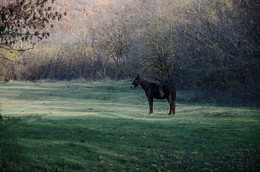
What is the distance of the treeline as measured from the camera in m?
24.8

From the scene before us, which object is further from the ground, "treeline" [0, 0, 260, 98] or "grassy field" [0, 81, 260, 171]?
"treeline" [0, 0, 260, 98]

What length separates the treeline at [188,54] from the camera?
24781 millimetres

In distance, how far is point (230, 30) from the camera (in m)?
25.7

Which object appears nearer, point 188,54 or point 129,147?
point 129,147

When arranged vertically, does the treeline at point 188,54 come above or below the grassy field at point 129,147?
above

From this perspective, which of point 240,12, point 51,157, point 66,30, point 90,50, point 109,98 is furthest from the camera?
point 66,30

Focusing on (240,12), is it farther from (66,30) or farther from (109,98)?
(66,30)

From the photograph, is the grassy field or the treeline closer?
the grassy field

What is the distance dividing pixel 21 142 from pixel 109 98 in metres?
25.8

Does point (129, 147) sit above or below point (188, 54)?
below

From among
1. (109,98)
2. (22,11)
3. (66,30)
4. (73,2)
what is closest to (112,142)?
(22,11)

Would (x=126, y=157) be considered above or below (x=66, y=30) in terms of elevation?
below

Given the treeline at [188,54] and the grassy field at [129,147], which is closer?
the grassy field at [129,147]

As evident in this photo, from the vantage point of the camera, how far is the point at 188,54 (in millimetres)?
31047
